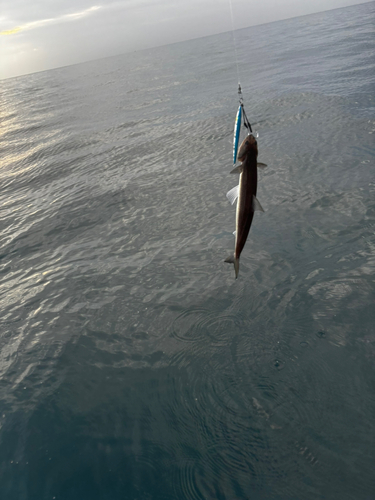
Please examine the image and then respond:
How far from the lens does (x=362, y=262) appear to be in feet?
22.9

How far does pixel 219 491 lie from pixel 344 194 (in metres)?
7.71

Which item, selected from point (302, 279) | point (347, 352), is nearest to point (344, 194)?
point (302, 279)

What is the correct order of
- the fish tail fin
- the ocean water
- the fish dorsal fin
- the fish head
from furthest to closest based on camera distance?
the ocean water < the fish tail fin < the fish dorsal fin < the fish head

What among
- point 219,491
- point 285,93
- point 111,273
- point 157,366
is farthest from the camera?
point 285,93

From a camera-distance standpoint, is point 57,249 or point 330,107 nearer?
point 57,249

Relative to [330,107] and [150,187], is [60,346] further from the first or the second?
[330,107]

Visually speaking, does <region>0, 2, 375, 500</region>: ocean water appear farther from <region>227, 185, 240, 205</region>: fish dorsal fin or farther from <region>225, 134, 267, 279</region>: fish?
<region>227, 185, 240, 205</region>: fish dorsal fin

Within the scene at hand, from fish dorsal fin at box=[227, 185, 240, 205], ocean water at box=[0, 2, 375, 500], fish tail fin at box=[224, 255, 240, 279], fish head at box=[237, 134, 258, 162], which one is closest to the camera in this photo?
fish head at box=[237, 134, 258, 162]

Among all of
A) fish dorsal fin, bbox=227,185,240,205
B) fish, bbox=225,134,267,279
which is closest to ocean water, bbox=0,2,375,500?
fish, bbox=225,134,267,279

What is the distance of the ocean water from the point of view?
14.4ft

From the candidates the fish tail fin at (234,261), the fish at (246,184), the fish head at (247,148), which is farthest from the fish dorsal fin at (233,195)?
the fish tail fin at (234,261)

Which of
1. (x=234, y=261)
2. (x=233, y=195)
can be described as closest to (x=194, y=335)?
(x=234, y=261)

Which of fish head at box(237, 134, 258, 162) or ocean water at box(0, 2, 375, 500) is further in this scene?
ocean water at box(0, 2, 375, 500)

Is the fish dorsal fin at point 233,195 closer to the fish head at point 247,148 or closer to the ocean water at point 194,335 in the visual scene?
the fish head at point 247,148
